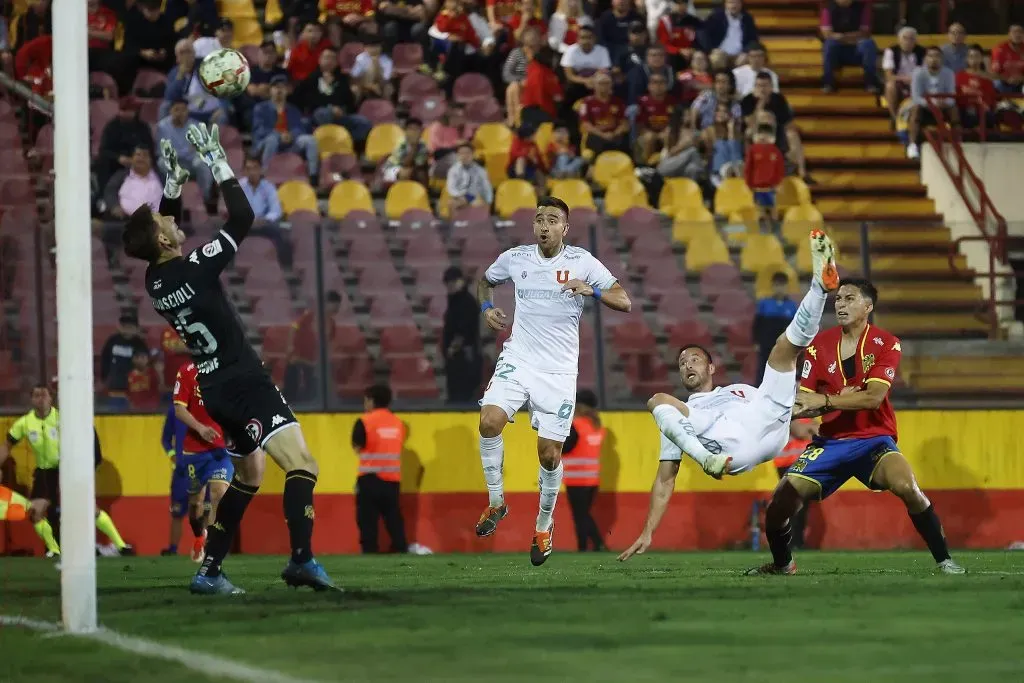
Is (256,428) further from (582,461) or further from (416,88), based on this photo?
(416,88)

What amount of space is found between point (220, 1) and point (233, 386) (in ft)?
50.7

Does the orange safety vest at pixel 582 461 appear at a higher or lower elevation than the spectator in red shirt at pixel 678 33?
lower

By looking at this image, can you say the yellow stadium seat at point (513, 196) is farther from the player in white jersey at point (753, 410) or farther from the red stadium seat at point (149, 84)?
the player in white jersey at point (753, 410)

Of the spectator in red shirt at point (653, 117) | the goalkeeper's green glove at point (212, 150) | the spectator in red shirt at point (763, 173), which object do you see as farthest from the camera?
the spectator in red shirt at point (653, 117)

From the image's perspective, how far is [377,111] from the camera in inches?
867

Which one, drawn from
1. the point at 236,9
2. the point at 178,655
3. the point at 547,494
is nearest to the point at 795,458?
the point at 547,494

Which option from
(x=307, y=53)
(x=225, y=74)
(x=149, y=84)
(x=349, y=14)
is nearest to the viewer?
(x=225, y=74)

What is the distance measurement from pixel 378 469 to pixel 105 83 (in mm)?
7241

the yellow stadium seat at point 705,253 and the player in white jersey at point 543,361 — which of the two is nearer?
the player in white jersey at point 543,361

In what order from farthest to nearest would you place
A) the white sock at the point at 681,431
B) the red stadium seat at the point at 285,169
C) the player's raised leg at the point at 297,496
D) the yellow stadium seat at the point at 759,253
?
1. the red stadium seat at the point at 285,169
2. the yellow stadium seat at the point at 759,253
3. the white sock at the point at 681,431
4. the player's raised leg at the point at 297,496

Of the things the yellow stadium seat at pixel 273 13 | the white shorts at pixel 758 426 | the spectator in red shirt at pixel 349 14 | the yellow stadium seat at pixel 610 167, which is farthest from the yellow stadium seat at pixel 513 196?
the white shorts at pixel 758 426

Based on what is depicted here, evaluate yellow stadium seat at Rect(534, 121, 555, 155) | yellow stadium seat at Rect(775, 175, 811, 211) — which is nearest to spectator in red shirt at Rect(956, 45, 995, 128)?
yellow stadium seat at Rect(775, 175, 811, 211)

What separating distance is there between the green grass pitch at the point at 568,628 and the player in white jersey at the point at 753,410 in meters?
0.80

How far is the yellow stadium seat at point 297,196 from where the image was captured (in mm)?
20078
